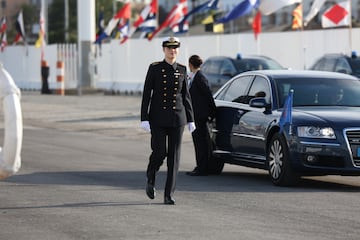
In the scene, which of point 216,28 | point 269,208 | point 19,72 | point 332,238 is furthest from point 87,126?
point 19,72

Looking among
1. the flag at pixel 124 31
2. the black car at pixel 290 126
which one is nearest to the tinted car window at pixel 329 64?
the black car at pixel 290 126

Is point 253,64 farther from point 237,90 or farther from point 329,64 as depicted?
point 237,90

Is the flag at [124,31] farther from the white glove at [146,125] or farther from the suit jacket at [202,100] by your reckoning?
the white glove at [146,125]

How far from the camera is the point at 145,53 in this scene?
4584cm

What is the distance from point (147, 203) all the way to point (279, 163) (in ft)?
8.47

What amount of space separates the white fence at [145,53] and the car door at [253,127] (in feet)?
56.7

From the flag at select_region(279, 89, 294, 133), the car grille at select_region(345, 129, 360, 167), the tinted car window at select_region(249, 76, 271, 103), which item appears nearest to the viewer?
the car grille at select_region(345, 129, 360, 167)

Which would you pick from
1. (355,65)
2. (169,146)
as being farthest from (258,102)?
(355,65)

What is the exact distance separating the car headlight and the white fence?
18969 mm

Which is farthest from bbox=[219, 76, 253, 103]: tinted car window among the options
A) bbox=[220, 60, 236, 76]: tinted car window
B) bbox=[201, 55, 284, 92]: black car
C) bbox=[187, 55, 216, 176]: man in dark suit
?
bbox=[220, 60, 236, 76]: tinted car window

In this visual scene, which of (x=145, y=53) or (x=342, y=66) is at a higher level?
(x=145, y=53)

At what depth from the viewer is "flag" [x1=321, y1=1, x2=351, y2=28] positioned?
33219mm

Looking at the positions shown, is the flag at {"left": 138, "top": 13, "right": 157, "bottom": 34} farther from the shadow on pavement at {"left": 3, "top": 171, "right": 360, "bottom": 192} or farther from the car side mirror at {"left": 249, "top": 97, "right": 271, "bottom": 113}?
the car side mirror at {"left": 249, "top": 97, "right": 271, "bottom": 113}

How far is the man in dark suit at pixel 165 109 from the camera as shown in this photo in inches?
489
